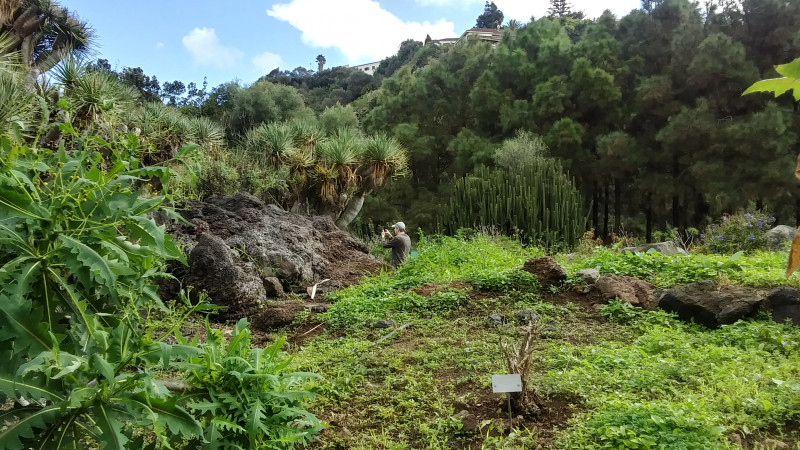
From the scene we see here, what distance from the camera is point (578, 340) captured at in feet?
17.1

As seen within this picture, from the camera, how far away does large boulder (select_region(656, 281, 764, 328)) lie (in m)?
5.39

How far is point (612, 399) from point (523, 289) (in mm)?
3418

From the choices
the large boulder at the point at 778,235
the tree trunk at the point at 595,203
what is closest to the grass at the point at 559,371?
the large boulder at the point at 778,235

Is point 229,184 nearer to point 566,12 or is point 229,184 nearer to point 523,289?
point 523,289

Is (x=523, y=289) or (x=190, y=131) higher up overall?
(x=190, y=131)

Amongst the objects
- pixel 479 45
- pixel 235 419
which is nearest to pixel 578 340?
pixel 235 419

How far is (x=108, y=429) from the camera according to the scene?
1.81 meters

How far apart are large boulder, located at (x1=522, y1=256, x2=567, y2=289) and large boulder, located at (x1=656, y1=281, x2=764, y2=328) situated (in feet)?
4.11

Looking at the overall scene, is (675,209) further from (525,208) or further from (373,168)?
(373,168)

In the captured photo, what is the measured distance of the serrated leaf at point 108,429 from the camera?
1.80 meters

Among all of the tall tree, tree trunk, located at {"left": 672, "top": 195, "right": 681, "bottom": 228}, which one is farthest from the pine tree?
tree trunk, located at {"left": 672, "top": 195, "right": 681, "bottom": 228}

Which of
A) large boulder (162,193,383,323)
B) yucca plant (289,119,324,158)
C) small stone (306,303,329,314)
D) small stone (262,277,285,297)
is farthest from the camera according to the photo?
yucca plant (289,119,324,158)

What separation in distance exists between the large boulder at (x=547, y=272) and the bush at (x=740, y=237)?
7.03m

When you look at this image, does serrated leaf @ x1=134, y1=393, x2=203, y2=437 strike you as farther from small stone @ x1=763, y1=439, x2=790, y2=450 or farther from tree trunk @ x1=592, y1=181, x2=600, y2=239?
tree trunk @ x1=592, y1=181, x2=600, y2=239
